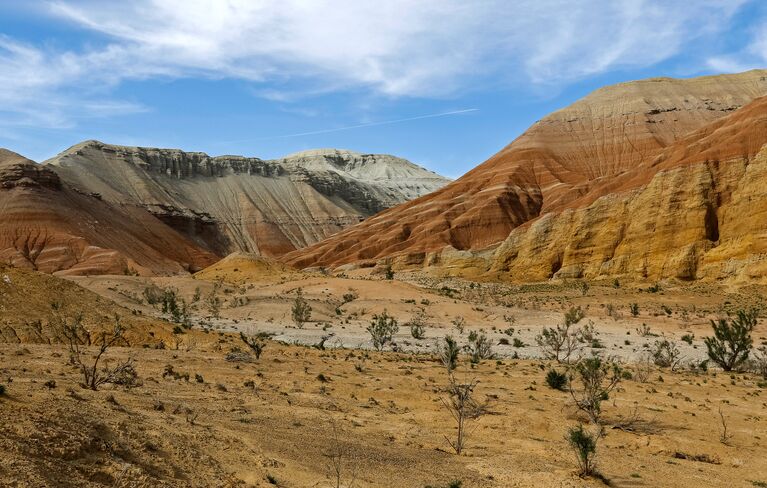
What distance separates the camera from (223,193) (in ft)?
454

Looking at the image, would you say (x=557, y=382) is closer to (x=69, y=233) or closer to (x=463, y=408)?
(x=463, y=408)

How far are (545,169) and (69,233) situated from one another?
7253 centimetres

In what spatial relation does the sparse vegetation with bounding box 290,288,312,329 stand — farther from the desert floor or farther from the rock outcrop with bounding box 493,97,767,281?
the rock outcrop with bounding box 493,97,767,281

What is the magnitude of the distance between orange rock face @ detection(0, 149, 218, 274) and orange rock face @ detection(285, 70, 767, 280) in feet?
77.0

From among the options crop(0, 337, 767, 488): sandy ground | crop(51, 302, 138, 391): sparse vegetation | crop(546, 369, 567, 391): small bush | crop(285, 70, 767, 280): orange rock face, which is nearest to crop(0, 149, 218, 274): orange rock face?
crop(285, 70, 767, 280): orange rock face

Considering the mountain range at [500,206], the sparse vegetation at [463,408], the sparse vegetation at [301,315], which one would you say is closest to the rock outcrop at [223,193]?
the mountain range at [500,206]

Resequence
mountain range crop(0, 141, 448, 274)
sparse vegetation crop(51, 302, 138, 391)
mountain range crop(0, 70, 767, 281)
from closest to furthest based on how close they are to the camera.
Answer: sparse vegetation crop(51, 302, 138, 391), mountain range crop(0, 70, 767, 281), mountain range crop(0, 141, 448, 274)

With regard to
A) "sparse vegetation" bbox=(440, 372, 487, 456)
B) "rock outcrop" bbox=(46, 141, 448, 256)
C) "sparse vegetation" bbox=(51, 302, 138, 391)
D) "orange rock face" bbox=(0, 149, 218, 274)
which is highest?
"rock outcrop" bbox=(46, 141, 448, 256)

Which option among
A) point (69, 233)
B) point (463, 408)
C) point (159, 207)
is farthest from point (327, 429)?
point (159, 207)

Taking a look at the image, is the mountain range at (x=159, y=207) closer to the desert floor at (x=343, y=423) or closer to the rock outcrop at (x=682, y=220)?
the rock outcrop at (x=682, y=220)

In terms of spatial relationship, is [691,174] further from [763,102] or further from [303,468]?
[303,468]

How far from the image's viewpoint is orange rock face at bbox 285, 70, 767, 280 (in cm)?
8744

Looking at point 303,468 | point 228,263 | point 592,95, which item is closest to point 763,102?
point 592,95

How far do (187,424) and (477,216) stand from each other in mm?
81989
